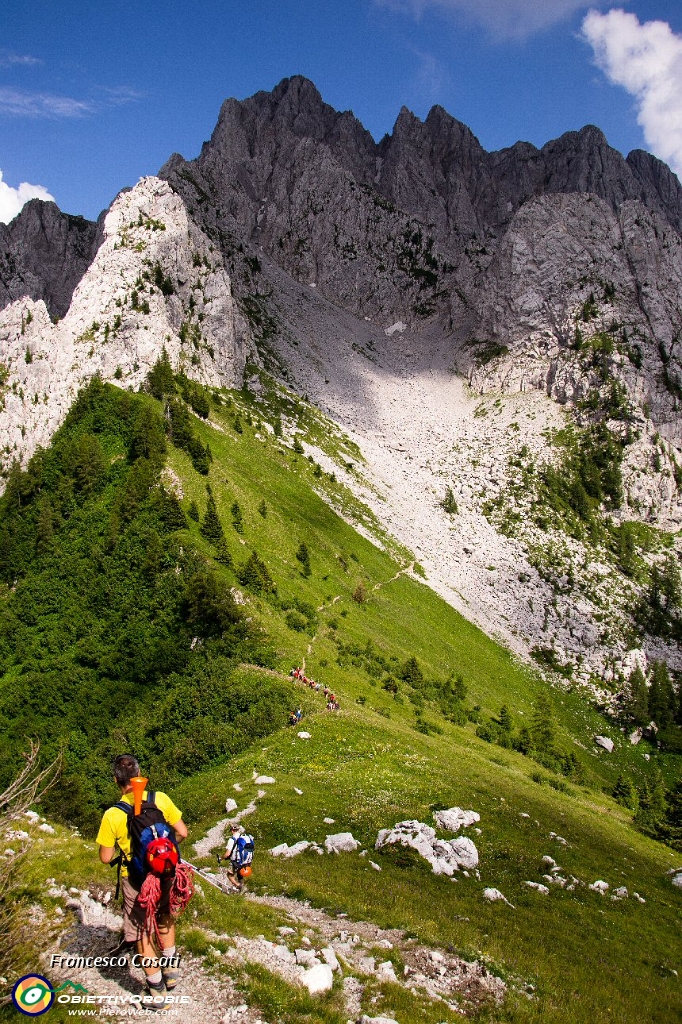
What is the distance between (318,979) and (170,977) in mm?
2803

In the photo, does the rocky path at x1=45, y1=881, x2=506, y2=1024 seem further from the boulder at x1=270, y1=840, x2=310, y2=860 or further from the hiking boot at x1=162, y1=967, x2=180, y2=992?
the boulder at x1=270, y1=840, x2=310, y2=860

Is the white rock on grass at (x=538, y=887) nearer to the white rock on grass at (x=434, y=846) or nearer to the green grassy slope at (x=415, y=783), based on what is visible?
the green grassy slope at (x=415, y=783)

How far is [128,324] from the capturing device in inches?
2479

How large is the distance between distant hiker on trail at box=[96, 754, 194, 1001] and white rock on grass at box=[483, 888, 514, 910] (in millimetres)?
11847

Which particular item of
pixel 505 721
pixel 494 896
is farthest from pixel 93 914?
pixel 505 721

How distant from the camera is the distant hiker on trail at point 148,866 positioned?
8430 millimetres

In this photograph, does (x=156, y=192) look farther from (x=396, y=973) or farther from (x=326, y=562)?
(x=396, y=973)

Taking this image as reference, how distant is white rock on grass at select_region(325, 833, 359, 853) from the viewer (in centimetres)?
1950

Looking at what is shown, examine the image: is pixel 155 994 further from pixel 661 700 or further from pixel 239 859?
pixel 661 700

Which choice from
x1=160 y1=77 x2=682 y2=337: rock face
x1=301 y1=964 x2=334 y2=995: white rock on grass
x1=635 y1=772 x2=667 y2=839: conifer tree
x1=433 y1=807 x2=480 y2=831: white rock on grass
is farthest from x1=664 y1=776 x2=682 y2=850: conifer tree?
x1=160 y1=77 x2=682 y2=337: rock face

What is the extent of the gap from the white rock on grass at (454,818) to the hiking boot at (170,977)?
1444 cm

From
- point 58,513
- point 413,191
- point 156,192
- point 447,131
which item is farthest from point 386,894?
point 447,131

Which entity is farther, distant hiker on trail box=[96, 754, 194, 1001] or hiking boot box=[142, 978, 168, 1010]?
distant hiker on trail box=[96, 754, 194, 1001]

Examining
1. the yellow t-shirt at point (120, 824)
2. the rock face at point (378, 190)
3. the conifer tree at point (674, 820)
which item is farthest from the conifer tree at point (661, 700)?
the rock face at point (378, 190)
